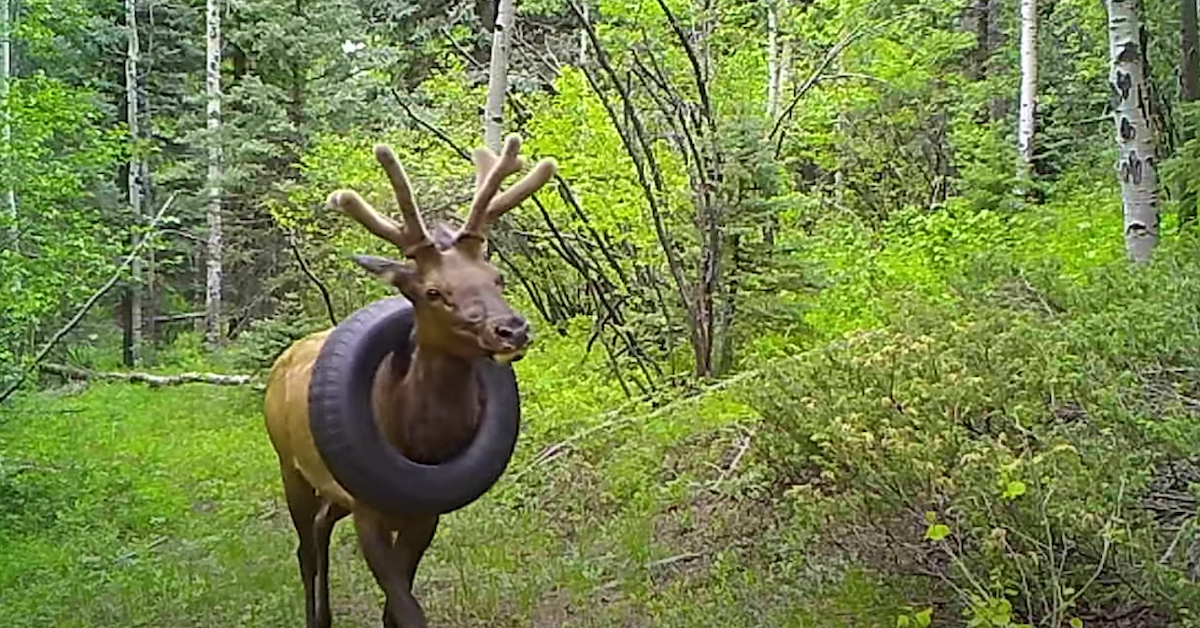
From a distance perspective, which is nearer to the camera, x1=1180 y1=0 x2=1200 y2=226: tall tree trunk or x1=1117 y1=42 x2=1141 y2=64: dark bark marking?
x1=1117 y1=42 x2=1141 y2=64: dark bark marking

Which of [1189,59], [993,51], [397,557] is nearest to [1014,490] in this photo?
[397,557]

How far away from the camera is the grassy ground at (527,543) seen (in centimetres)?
620

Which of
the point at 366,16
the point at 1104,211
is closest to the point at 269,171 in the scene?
the point at 366,16

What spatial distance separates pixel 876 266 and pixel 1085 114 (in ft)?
26.2

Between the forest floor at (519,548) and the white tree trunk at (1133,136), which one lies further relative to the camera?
the white tree trunk at (1133,136)

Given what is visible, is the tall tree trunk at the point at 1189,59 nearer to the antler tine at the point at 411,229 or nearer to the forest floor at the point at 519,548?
the forest floor at the point at 519,548

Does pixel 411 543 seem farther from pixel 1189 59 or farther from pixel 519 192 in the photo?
pixel 1189 59

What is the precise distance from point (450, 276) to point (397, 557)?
1.25m

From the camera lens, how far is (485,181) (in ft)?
16.2

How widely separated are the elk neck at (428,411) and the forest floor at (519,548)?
153 centimetres

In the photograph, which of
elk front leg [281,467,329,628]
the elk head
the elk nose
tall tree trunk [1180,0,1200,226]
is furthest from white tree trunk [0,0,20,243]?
tall tree trunk [1180,0,1200,226]

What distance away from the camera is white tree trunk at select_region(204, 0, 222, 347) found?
71.6 ft

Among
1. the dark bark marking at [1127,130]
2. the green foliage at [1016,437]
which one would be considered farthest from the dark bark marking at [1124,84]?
the green foliage at [1016,437]

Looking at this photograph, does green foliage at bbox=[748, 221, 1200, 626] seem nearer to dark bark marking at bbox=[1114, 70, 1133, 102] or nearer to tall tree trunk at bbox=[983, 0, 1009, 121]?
dark bark marking at bbox=[1114, 70, 1133, 102]
